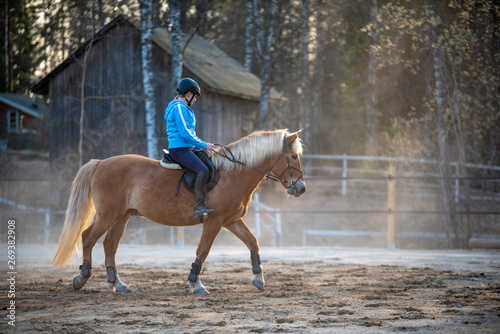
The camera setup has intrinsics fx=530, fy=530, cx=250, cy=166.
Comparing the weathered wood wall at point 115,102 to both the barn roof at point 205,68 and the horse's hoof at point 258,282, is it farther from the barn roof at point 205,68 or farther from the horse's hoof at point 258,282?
the horse's hoof at point 258,282

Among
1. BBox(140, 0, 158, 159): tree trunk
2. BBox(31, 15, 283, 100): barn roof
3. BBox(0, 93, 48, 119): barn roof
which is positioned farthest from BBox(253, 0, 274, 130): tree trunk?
BBox(0, 93, 48, 119): barn roof

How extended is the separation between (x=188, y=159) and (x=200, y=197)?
0.47 metres

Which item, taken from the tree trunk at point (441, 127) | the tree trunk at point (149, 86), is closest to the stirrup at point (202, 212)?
the tree trunk at point (441, 127)

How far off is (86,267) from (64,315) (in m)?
1.33

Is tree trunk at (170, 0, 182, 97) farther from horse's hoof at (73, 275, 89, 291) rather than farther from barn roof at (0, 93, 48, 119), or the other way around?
barn roof at (0, 93, 48, 119)

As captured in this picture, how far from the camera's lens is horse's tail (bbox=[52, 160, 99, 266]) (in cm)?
657

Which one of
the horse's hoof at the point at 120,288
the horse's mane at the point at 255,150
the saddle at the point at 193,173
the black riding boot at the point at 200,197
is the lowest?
the horse's hoof at the point at 120,288

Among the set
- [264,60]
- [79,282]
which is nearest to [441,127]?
[264,60]

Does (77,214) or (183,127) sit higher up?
(183,127)

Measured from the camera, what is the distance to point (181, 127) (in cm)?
614

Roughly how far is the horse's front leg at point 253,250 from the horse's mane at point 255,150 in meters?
0.75

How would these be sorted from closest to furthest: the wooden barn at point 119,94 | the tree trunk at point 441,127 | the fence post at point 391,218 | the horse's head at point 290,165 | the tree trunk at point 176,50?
1. the horse's head at point 290,165
2. the fence post at point 391,218
3. the tree trunk at point 441,127
4. the tree trunk at point 176,50
5. the wooden barn at point 119,94

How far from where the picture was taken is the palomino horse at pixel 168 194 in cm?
632

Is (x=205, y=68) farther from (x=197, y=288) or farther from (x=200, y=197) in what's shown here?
(x=197, y=288)
